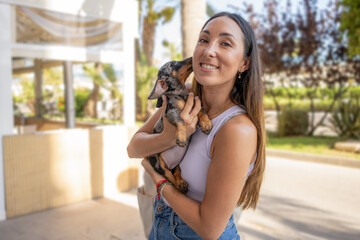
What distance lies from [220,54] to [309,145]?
10.8 m

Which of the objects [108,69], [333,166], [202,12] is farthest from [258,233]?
[108,69]

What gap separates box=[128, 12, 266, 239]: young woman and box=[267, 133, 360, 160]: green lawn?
347 inches

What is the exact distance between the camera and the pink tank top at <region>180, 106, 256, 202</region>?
4.52 feet

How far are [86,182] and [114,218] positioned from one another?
99 cm

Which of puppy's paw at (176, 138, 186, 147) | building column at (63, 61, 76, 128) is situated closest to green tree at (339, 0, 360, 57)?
building column at (63, 61, 76, 128)

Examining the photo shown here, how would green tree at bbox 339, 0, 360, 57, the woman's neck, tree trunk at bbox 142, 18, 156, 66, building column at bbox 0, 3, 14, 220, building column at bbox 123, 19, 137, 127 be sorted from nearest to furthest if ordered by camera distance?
the woman's neck < building column at bbox 0, 3, 14, 220 < building column at bbox 123, 19, 137, 127 < green tree at bbox 339, 0, 360, 57 < tree trunk at bbox 142, 18, 156, 66

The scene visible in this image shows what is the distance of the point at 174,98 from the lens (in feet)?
4.86

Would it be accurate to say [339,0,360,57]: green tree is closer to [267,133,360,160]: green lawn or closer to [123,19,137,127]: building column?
[267,133,360,160]: green lawn

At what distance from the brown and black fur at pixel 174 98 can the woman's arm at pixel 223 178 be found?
4.6 inches

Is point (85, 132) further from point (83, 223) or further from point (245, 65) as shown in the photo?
point (245, 65)

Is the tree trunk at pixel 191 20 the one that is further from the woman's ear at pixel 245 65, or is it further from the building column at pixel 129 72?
the woman's ear at pixel 245 65

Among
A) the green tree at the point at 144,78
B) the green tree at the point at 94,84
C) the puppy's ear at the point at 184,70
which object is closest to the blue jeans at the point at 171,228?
the puppy's ear at the point at 184,70

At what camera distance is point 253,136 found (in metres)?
1.32

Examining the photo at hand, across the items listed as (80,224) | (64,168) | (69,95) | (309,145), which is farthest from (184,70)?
(309,145)
